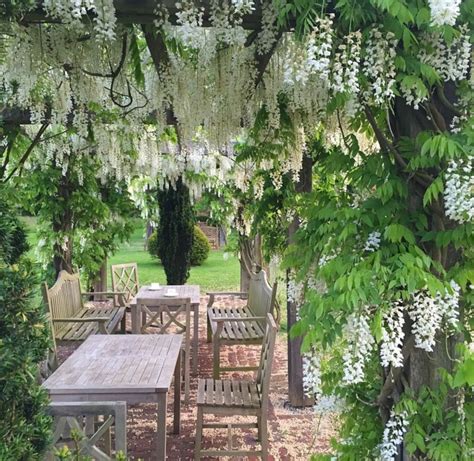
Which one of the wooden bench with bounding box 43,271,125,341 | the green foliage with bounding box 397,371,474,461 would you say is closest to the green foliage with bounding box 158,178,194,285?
the wooden bench with bounding box 43,271,125,341

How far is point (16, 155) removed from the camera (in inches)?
176

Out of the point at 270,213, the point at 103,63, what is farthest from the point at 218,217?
the point at 103,63

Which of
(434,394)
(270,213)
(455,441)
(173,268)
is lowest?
(173,268)

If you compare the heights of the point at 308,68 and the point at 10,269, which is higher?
the point at 308,68

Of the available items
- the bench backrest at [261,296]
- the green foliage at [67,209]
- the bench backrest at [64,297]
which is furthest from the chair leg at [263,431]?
the green foliage at [67,209]

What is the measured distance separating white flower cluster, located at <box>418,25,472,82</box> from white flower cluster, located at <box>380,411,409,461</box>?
113 cm

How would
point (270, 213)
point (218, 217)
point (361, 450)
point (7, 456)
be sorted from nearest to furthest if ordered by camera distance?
point (7, 456)
point (361, 450)
point (270, 213)
point (218, 217)

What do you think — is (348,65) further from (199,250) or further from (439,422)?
(199,250)

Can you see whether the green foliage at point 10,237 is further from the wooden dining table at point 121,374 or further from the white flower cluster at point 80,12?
the wooden dining table at point 121,374

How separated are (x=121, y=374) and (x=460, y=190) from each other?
6.22ft

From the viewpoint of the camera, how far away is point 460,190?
5.25ft

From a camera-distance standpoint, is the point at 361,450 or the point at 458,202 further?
the point at 361,450

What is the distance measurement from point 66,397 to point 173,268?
20.0 ft

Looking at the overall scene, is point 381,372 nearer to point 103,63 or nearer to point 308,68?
point 308,68
